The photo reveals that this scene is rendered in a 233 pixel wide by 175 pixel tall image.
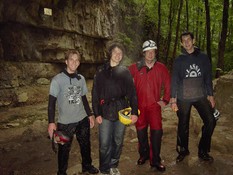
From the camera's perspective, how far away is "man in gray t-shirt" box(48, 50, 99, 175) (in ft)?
12.7

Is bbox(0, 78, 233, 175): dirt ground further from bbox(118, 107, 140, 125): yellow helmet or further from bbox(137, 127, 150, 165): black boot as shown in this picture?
bbox(118, 107, 140, 125): yellow helmet

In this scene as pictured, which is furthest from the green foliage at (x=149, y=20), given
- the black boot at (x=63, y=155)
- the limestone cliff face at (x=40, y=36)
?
the black boot at (x=63, y=155)

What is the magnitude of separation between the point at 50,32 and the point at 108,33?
4.88 meters

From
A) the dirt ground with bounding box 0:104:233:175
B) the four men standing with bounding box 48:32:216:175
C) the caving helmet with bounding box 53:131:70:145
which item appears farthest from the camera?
the dirt ground with bounding box 0:104:233:175

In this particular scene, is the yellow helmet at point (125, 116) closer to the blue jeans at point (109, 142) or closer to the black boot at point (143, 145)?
the blue jeans at point (109, 142)

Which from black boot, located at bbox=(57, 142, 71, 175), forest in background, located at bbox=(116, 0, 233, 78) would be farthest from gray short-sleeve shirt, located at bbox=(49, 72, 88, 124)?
forest in background, located at bbox=(116, 0, 233, 78)

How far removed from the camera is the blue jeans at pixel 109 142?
4027mm

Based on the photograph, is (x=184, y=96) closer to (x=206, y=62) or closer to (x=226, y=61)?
(x=206, y=62)

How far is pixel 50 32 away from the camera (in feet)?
44.2

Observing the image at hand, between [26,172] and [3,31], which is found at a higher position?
[3,31]

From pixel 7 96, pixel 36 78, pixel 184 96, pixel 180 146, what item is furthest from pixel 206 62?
pixel 36 78

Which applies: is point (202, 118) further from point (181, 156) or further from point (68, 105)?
point (68, 105)

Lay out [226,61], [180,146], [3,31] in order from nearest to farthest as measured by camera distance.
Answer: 1. [180,146]
2. [3,31]
3. [226,61]

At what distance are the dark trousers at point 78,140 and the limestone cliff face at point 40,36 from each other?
7.46m
